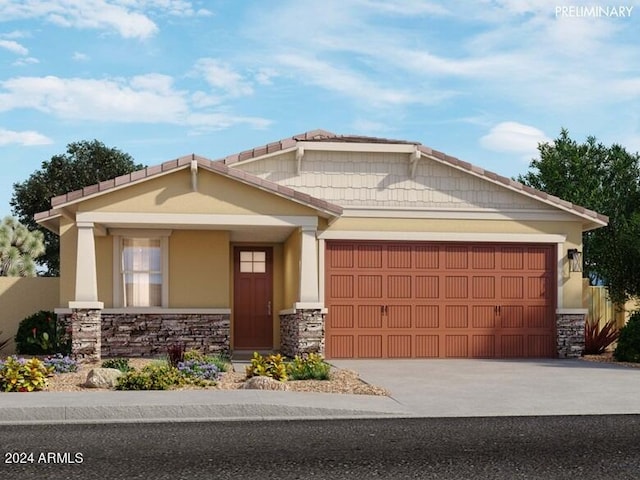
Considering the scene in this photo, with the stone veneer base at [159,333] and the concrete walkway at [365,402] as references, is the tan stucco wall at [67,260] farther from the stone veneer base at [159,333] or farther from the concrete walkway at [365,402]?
the concrete walkway at [365,402]

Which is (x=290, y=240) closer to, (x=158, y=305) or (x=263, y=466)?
(x=158, y=305)

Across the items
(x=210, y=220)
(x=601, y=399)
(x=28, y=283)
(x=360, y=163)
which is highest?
(x=360, y=163)

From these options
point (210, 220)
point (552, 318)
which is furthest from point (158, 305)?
point (552, 318)

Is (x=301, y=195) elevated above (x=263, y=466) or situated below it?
above

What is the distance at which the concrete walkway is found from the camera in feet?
37.5

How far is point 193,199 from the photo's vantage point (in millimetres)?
18859

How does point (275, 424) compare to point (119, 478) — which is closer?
point (119, 478)

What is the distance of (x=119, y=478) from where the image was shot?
761 centimetres

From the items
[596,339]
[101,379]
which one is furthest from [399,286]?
[101,379]

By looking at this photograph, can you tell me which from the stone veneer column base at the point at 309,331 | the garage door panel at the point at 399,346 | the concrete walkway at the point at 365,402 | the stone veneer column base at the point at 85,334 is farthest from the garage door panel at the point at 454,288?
the stone veneer column base at the point at 85,334

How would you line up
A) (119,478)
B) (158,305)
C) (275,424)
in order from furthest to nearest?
(158,305) → (275,424) → (119,478)

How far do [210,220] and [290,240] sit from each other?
9.61 ft

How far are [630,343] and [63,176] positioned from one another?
31.7 metres

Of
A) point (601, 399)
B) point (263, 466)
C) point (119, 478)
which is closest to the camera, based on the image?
point (119, 478)
